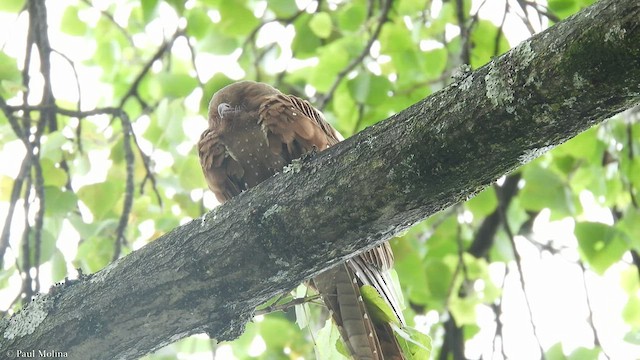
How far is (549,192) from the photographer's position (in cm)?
367

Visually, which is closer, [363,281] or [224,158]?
[363,281]

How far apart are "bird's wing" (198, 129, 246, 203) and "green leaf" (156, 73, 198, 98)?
706 millimetres

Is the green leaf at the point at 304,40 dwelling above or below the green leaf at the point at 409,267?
above

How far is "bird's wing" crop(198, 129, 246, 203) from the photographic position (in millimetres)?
3141

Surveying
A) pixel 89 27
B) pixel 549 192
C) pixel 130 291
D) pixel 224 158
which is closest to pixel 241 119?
pixel 224 158

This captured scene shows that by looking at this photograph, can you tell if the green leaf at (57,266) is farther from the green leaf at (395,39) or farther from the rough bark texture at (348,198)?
the green leaf at (395,39)

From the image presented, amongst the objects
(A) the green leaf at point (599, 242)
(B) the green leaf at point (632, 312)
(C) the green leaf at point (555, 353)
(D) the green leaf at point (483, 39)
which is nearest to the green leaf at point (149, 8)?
(D) the green leaf at point (483, 39)

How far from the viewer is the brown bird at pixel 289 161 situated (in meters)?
2.77

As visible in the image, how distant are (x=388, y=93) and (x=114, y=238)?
1.65 m

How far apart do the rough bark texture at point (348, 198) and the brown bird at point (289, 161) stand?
68 cm

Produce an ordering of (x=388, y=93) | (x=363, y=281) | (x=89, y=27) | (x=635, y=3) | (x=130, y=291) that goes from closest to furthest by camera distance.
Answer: (x=635, y=3), (x=130, y=291), (x=363, y=281), (x=388, y=93), (x=89, y=27)

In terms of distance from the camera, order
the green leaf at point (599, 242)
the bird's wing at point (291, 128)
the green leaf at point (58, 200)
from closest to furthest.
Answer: the bird's wing at point (291, 128) < the green leaf at point (58, 200) < the green leaf at point (599, 242)

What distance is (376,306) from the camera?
2662 millimetres

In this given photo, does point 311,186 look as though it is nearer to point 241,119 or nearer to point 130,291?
point 130,291
